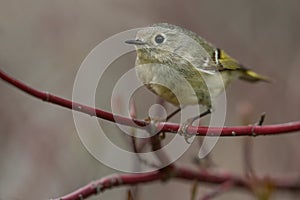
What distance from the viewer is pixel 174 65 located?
163 cm

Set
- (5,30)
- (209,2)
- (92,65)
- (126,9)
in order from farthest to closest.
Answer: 1. (209,2)
2. (126,9)
3. (5,30)
4. (92,65)

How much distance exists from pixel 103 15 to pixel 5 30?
57 centimetres

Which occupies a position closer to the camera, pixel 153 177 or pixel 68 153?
pixel 153 177

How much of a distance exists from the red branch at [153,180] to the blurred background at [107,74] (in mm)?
410

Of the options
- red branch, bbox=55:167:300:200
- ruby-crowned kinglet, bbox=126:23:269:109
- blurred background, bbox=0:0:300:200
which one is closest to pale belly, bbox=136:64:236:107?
ruby-crowned kinglet, bbox=126:23:269:109

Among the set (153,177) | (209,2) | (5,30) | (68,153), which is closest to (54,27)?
(5,30)

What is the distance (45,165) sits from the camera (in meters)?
2.66

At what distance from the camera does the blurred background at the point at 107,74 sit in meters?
2.69

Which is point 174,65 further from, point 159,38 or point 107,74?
point 107,74

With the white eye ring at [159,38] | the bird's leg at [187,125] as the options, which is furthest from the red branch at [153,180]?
the white eye ring at [159,38]

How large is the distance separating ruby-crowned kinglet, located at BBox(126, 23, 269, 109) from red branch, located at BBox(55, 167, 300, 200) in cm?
22

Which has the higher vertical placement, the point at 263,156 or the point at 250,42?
the point at 250,42

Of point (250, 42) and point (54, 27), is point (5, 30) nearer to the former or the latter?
point (54, 27)

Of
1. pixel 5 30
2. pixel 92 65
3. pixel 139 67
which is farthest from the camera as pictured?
pixel 5 30
